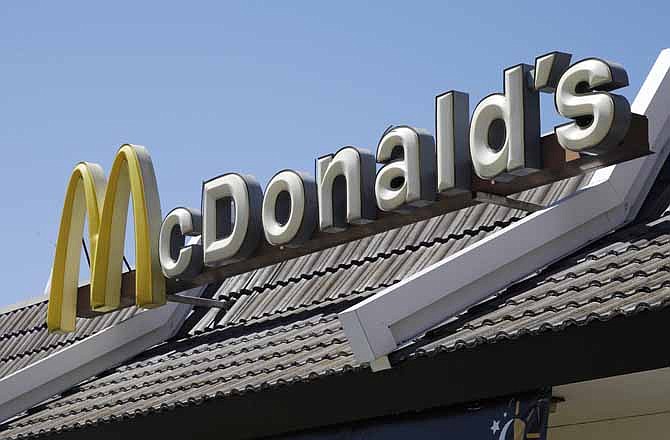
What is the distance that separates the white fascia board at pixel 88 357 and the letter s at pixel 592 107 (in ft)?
18.1

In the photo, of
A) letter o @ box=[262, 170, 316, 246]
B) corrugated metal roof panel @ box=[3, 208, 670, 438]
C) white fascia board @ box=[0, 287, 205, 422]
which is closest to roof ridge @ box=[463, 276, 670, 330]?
corrugated metal roof panel @ box=[3, 208, 670, 438]

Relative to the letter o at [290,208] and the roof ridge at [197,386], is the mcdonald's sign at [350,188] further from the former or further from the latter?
the roof ridge at [197,386]

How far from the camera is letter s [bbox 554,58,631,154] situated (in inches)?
359

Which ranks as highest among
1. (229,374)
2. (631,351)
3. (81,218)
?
(81,218)

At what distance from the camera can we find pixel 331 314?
1134 cm

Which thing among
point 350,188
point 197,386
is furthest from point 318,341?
point 350,188

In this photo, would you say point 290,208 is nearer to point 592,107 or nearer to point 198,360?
point 198,360

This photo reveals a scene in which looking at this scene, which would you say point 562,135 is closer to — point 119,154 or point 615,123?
point 615,123

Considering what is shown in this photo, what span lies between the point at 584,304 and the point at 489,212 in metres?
3.41

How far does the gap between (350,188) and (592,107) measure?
2470mm

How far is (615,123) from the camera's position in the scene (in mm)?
9094

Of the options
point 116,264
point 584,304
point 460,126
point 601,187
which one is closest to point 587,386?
point 584,304

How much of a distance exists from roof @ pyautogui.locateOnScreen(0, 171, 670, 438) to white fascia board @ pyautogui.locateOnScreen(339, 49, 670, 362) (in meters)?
0.15

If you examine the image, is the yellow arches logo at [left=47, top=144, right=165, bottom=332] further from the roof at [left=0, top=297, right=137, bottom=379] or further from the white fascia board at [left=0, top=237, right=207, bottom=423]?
the roof at [left=0, top=297, right=137, bottom=379]
